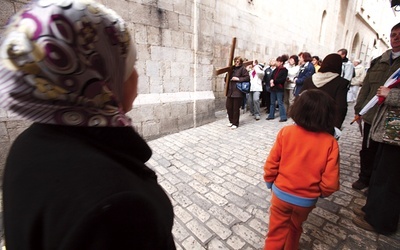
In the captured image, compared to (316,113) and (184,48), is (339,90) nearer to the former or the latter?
(316,113)

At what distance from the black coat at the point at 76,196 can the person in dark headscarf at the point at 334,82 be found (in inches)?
110

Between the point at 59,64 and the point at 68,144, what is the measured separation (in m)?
0.21

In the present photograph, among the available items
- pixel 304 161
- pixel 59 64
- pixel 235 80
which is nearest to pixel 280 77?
pixel 235 80

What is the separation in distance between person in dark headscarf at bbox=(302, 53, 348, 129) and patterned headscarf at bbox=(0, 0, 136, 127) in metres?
2.83

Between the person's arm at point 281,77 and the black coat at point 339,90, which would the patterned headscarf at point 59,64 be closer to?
the black coat at point 339,90

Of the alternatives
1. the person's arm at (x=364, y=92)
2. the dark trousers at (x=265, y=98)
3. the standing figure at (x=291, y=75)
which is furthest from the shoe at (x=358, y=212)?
the dark trousers at (x=265, y=98)

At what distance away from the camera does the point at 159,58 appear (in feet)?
15.5

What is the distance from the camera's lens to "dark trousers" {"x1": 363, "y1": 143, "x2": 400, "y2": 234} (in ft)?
6.13

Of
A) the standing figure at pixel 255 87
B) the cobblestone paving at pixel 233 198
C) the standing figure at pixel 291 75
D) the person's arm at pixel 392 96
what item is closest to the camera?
the person's arm at pixel 392 96

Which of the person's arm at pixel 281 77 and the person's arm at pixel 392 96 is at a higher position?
the person's arm at pixel 281 77

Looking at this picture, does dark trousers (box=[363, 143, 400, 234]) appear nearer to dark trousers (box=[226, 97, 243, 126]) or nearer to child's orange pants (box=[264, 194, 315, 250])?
child's orange pants (box=[264, 194, 315, 250])

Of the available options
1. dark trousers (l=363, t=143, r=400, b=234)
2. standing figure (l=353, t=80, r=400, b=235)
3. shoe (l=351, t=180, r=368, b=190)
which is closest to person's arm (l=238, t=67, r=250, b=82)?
shoe (l=351, t=180, r=368, b=190)

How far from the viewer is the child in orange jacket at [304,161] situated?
1479 mm

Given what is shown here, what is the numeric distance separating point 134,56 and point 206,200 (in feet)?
7.38
